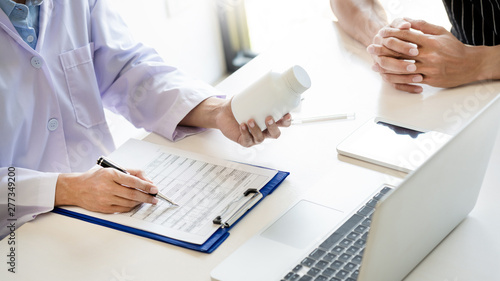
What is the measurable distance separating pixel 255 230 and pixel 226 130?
302mm

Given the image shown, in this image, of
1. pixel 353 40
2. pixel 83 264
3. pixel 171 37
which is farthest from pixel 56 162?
pixel 171 37

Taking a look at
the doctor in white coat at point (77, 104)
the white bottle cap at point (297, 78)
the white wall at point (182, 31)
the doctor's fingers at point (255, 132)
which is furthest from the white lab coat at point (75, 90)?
the white wall at point (182, 31)

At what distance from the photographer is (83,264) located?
37.4 inches

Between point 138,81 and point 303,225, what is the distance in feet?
2.08

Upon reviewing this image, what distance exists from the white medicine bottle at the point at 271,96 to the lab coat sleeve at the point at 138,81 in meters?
0.22

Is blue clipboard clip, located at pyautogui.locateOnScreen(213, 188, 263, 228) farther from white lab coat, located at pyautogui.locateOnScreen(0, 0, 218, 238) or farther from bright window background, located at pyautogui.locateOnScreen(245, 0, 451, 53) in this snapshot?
bright window background, located at pyautogui.locateOnScreen(245, 0, 451, 53)

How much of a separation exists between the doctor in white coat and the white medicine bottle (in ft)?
0.07

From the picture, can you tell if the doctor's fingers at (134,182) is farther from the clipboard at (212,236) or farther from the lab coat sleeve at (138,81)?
the lab coat sleeve at (138,81)

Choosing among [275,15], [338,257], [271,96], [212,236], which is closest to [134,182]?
[212,236]

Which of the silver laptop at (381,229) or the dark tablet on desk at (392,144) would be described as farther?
the dark tablet on desk at (392,144)

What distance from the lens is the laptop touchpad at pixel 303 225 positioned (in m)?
0.92

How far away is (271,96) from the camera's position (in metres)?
1.05

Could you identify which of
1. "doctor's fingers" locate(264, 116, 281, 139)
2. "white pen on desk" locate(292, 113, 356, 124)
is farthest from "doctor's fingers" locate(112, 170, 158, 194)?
"white pen on desk" locate(292, 113, 356, 124)

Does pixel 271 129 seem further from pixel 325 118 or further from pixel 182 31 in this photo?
pixel 182 31
